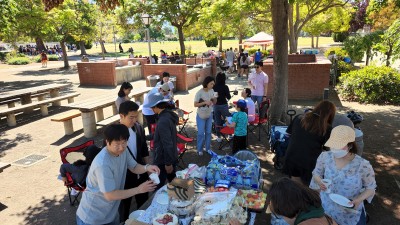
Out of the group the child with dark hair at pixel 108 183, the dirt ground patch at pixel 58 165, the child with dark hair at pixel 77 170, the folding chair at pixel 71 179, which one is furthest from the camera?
the dirt ground patch at pixel 58 165

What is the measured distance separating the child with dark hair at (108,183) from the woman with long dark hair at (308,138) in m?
2.07

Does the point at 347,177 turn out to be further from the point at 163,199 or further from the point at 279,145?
the point at 279,145

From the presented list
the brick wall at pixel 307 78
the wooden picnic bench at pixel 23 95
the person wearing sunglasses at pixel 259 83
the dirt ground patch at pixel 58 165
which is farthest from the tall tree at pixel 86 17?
the person wearing sunglasses at pixel 259 83

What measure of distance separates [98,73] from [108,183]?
50.5ft

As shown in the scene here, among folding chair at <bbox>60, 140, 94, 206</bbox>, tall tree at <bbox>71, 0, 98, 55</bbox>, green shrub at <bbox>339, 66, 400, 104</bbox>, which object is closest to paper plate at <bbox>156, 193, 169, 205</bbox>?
folding chair at <bbox>60, 140, 94, 206</bbox>

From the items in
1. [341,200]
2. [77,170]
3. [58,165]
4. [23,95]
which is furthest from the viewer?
[23,95]

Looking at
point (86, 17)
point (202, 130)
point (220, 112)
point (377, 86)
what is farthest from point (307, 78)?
point (86, 17)

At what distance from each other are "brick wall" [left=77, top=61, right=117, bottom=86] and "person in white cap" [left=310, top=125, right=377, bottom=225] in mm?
15046

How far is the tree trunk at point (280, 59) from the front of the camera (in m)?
8.23

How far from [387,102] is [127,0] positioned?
685 inches

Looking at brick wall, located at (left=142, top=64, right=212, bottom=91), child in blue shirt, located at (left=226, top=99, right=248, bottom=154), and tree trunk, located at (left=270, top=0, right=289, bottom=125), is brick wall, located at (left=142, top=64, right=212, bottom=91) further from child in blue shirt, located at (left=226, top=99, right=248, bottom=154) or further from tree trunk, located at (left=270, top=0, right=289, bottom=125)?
child in blue shirt, located at (left=226, top=99, right=248, bottom=154)

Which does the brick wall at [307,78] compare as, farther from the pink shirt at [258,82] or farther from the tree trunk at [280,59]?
the tree trunk at [280,59]

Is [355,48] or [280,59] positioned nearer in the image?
[280,59]

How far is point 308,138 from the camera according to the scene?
397cm
